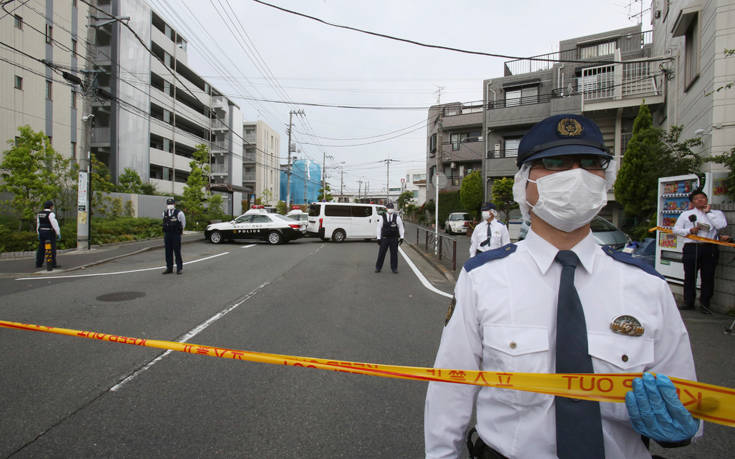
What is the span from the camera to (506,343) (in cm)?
128

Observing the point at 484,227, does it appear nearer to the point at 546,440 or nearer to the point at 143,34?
the point at 546,440

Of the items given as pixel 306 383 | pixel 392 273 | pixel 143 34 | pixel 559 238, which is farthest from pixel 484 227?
pixel 143 34

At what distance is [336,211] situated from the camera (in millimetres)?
21750

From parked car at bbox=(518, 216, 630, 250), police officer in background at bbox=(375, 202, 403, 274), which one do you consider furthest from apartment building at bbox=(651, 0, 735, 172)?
police officer in background at bbox=(375, 202, 403, 274)

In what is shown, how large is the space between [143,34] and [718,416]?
43.5 m

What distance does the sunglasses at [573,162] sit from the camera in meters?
1.49

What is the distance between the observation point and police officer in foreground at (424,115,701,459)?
118 cm

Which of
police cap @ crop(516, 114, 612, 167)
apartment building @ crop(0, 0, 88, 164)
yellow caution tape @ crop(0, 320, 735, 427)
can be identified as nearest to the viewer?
yellow caution tape @ crop(0, 320, 735, 427)

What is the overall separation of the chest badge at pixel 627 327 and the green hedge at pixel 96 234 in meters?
16.9

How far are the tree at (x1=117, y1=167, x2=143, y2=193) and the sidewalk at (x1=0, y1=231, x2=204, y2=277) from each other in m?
15.9

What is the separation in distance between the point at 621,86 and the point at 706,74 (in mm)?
11090

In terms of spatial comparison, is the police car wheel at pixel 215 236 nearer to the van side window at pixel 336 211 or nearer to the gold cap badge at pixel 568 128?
the van side window at pixel 336 211

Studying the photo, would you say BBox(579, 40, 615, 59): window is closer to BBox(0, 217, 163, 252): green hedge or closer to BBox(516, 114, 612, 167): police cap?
BBox(0, 217, 163, 252): green hedge

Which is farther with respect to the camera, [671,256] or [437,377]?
[671,256]
